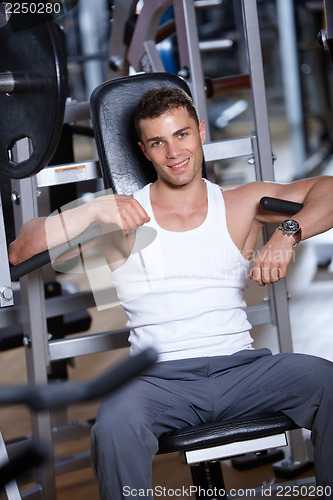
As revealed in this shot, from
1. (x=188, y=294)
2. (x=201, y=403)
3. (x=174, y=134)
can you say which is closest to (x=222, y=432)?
(x=201, y=403)

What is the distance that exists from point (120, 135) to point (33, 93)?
27.9 inches

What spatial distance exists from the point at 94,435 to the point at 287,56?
7467 millimetres

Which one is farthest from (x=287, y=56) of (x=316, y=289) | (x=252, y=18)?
(x=252, y=18)

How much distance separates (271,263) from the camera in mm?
1652

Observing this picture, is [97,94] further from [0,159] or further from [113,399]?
[113,399]

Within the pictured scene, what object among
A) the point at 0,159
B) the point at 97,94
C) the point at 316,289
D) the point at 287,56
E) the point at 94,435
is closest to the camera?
the point at 0,159

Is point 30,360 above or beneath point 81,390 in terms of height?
beneath

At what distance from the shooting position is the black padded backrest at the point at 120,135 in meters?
1.97

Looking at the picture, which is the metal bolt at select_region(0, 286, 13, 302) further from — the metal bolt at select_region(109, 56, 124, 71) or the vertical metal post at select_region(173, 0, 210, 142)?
the metal bolt at select_region(109, 56, 124, 71)

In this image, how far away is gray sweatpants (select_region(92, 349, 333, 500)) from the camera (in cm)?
147

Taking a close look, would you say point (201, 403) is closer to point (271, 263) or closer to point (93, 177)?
point (271, 263)

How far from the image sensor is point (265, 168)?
212cm

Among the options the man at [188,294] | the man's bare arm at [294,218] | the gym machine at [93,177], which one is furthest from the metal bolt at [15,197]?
the man's bare arm at [294,218]

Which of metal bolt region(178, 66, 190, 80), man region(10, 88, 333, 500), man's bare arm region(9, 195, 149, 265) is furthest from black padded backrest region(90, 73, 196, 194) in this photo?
metal bolt region(178, 66, 190, 80)
